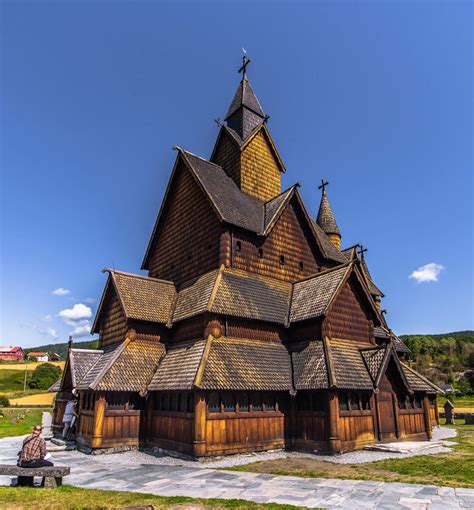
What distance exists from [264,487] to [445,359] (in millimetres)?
112670

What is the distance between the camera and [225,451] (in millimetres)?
16359

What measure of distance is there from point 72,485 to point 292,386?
10322 mm

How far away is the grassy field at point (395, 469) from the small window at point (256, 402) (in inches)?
98.9

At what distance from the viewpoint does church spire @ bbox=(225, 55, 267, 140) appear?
2933cm

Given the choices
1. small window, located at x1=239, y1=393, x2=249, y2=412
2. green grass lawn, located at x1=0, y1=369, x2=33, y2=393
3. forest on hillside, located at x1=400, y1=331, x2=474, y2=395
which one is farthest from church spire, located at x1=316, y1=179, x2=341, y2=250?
green grass lawn, located at x1=0, y1=369, x2=33, y2=393

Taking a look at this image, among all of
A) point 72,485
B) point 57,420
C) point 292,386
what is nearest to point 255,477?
point 72,485

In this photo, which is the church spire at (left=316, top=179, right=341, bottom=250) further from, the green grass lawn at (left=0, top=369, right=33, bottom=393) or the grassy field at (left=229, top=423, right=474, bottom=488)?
the green grass lawn at (left=0, top=369, right=33, bottom=393)

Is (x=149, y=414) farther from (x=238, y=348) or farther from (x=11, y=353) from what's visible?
(x=11, y=353)

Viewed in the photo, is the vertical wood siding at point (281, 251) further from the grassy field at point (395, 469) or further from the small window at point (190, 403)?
the grassy field at point (395, 469)

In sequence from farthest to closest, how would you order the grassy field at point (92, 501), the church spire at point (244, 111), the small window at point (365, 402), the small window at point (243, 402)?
the church spire at point (244, 111) < the small window at point (365, 402) < the small window at point (243, 402) < the grassy field at point (92, 501)

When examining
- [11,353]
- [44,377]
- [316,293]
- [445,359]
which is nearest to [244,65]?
[316,293]

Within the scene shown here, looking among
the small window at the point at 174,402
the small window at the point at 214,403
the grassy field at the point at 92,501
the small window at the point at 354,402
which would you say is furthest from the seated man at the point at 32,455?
the small window at the point at 354,402

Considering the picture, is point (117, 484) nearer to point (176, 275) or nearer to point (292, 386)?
point (292, 386)

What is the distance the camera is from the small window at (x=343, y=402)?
1792cm
